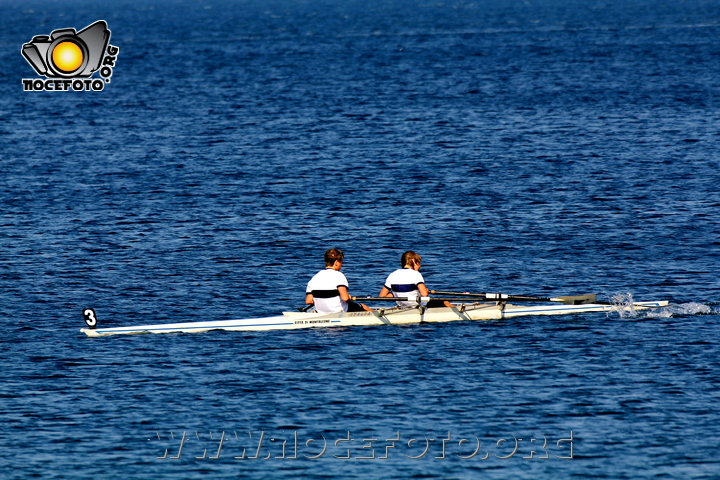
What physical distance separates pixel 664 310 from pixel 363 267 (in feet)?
30.7

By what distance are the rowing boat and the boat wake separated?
0.08 metres

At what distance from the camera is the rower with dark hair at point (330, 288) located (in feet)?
81.6

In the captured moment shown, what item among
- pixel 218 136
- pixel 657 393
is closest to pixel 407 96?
pixel 218 136

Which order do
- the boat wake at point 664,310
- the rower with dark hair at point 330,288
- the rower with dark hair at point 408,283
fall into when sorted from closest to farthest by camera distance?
the rower with dark hair at point 330,288, the rower with dark hair at point 408,283, the boat wake at point 664,310

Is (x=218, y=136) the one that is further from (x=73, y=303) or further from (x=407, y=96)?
(x=73, y=303)

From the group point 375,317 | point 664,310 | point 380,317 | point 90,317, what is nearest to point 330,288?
point 375,317

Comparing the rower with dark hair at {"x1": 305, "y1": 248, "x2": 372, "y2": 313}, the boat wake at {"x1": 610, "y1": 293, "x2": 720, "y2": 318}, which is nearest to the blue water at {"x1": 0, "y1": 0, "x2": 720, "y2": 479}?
the boat wake at {"x1": 610, "y1": 293, "x2": 720, "y2": 318}

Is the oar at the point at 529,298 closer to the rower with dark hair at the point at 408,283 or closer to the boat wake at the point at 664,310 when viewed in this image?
the rower with dark hair at the point at 408,283

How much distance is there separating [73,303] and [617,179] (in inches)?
1001

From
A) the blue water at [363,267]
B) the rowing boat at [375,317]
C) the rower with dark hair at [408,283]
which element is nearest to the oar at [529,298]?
the rowing boat at [375,317]

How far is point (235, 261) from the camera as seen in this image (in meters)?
33.2

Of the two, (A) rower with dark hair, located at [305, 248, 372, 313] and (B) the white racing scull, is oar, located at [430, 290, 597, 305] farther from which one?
(A) rower with dark hair, located at [305, 248, 372, 313]

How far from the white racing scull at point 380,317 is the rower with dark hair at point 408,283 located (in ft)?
0.77

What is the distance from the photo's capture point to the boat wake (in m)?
26.4
